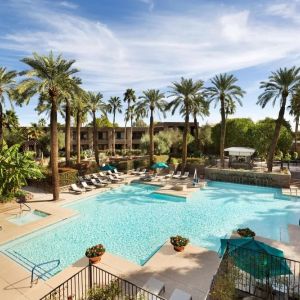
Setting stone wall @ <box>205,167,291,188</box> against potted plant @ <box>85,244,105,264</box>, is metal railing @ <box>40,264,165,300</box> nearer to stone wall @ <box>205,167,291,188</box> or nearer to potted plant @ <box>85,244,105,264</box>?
potted plant @ <box>85,244,105,264</box>

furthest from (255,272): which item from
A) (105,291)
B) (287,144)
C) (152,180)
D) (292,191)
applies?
(287,144)

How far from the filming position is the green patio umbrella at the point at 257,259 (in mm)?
8125

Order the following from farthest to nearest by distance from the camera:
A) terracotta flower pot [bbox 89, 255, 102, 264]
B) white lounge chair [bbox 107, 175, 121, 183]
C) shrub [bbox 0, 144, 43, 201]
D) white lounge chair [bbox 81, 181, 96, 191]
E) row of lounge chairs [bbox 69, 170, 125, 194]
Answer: white lounge chair [bbox 107, 175, 121, 183]
white lounge chair [bbox 81, 181, 96, 191]
row of lounge chairs [bbox 69, 170, 125, 194]
shrub [bbox 0, 144, 43, 201]
terracotta flower pot [bbox 89, 255, 102, 264]

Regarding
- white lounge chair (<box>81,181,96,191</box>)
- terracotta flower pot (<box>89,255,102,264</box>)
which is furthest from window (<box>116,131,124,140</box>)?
terracotta flower pot (<box>89,255,102,264</box>)

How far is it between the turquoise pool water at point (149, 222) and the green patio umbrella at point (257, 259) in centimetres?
448

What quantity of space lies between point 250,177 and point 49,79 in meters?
22.9

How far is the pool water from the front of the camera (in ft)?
53.2

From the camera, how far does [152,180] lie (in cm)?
2870

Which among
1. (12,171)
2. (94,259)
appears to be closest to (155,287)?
(94,259)

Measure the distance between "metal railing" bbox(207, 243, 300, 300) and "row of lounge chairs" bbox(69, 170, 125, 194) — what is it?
17.5 meters

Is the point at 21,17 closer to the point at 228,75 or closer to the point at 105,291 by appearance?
the point at 105,291

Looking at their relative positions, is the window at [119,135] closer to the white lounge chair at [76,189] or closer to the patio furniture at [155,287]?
the white lounge chair at [76,189]

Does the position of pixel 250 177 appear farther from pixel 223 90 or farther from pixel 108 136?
pixel 108 136

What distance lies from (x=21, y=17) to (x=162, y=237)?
14.7 meters
